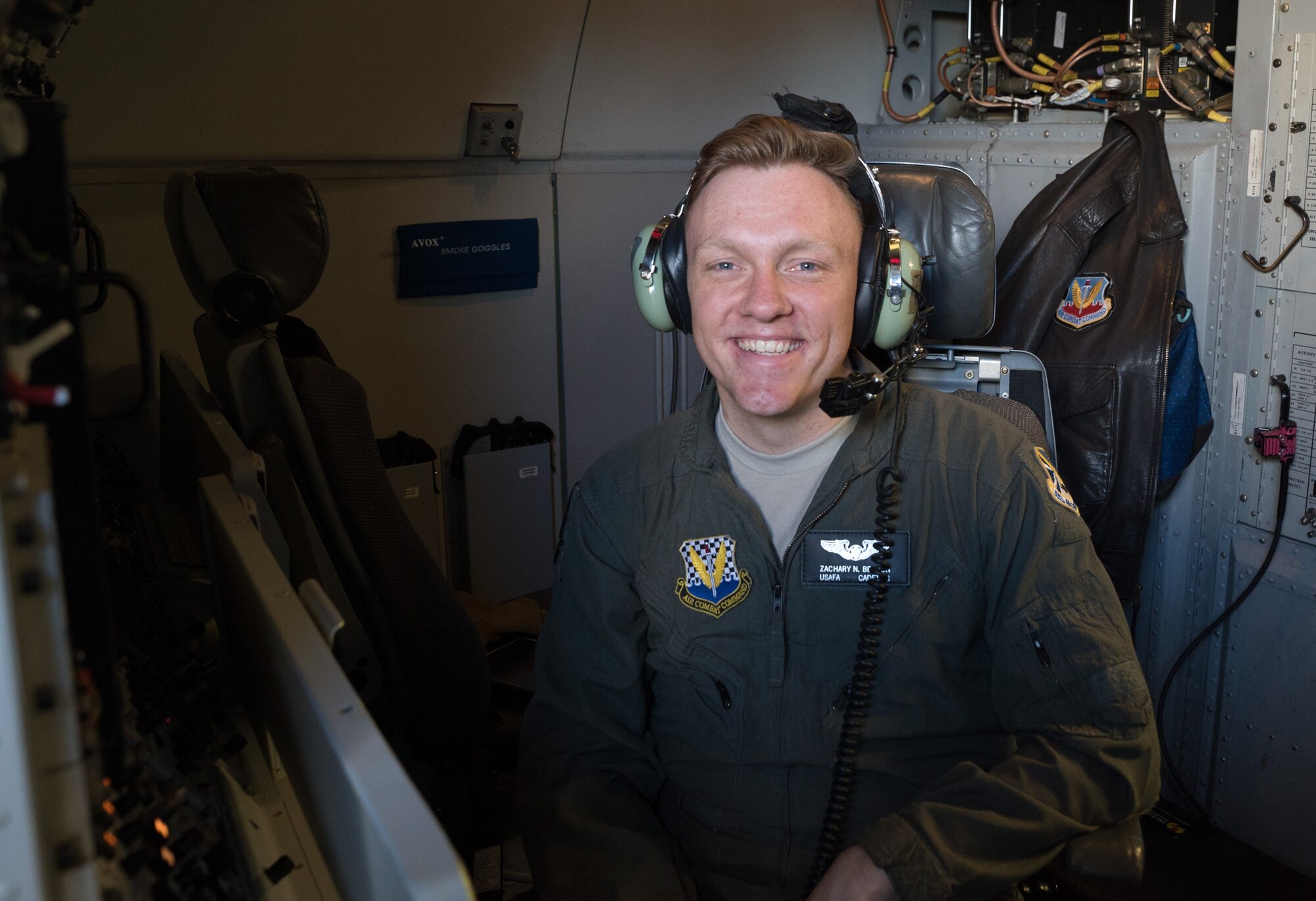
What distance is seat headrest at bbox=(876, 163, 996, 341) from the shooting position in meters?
1.82

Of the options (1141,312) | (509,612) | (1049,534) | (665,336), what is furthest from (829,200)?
(665,336)

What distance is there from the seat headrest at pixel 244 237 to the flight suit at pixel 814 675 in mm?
654

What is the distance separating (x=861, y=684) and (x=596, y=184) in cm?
231

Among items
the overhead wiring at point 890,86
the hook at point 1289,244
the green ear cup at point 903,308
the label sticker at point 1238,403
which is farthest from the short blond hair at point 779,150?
the overhead wiring at point 890,86

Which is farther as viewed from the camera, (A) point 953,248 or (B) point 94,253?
(B) point 94,253

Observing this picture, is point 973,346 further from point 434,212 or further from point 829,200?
point 434,212

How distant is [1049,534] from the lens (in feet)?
4.46

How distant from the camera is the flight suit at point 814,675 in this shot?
4.19 feet

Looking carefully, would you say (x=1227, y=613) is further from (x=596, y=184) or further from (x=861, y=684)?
(x=596, y=184)

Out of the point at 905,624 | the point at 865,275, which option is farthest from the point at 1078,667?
the point at 865,275

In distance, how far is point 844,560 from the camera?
1.41 metres

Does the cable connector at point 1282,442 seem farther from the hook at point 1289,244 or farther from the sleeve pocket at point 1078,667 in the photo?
the sleeve pocket at point 1078,667

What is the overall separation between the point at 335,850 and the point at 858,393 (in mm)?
821

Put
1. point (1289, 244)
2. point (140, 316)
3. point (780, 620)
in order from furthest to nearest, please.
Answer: point (1289, 244)
point (780, 620)
point (140, 316)
